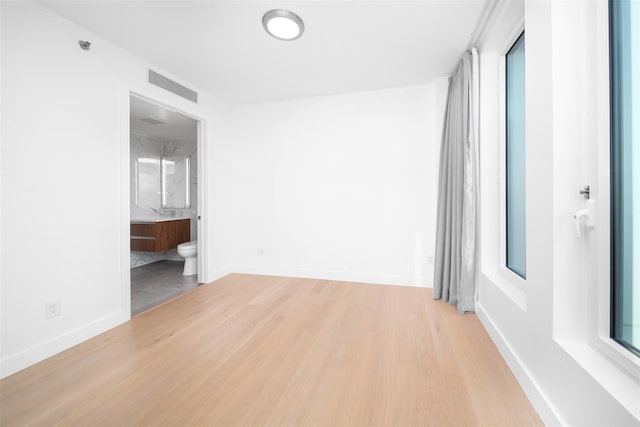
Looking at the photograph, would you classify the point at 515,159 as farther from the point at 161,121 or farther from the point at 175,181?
the point at 175,181

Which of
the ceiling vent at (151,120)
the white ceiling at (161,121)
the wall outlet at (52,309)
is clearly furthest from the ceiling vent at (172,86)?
the wall outlet at (52,309)

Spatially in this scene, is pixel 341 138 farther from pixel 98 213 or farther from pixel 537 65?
pixel 98 213

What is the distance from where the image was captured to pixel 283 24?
1.95 metres

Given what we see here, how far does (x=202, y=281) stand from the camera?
333cm

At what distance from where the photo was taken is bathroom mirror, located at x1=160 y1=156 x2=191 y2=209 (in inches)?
187

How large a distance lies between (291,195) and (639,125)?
10.1 ft

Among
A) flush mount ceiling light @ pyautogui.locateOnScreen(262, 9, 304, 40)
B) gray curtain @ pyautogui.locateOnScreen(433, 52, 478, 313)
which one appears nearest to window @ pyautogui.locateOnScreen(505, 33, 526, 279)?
gray curtain @ pyautogui.locateOnScreen(433, 52, 478, 313)

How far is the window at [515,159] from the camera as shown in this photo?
1.81 m

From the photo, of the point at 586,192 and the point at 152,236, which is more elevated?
the point at 586,192

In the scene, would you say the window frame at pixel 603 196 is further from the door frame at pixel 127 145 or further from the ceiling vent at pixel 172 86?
the ceiling vent at pixel 172 86

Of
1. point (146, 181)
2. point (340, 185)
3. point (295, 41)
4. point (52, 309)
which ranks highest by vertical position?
point (295, 41)

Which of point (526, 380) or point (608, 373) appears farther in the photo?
point (526, 380)

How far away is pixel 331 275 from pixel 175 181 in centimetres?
344

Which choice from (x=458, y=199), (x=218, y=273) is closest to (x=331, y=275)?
(x=218, y=273)
